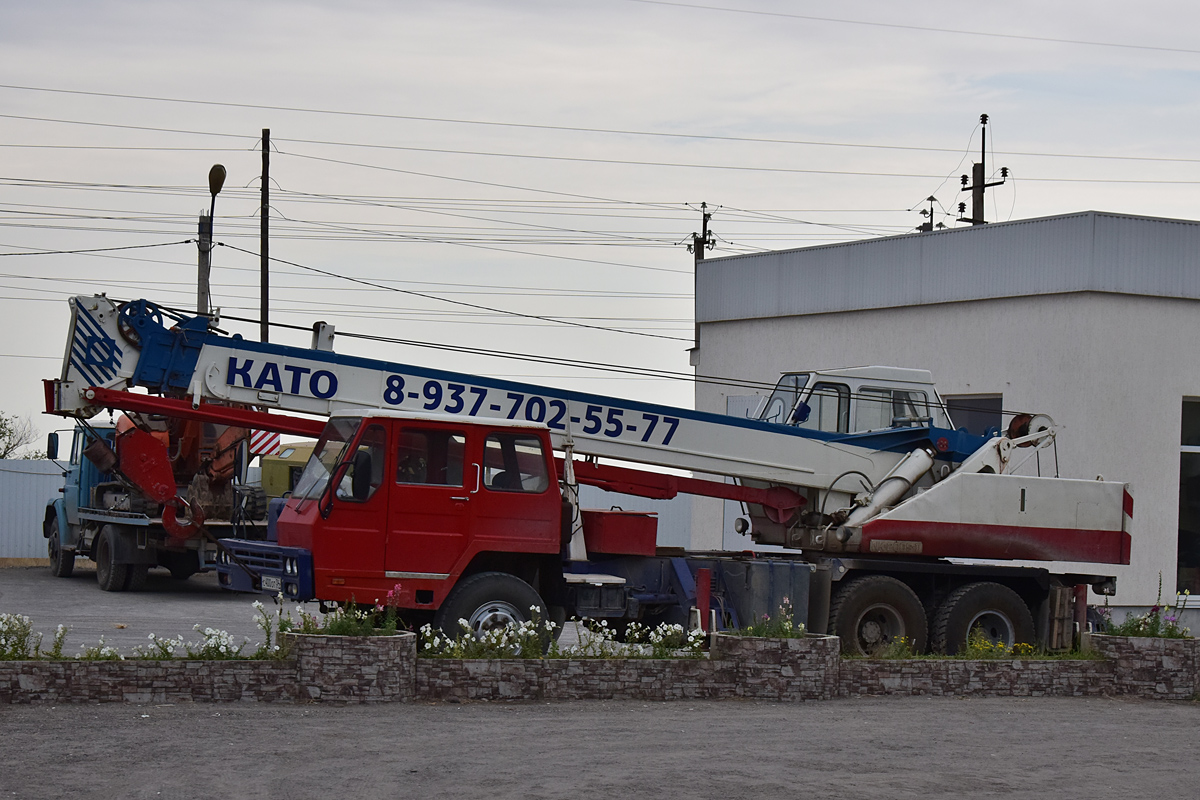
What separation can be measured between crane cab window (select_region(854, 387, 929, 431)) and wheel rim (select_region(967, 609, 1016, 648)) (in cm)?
245

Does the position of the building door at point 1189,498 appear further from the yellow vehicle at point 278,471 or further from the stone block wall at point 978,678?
the yellow vehicle at point 278,471

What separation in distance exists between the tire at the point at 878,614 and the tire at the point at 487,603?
11.9ft

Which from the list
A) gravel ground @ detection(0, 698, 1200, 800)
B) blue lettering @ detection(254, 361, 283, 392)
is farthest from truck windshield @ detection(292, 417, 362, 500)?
gravel ground @ detection(0, 698, 1200, 800)

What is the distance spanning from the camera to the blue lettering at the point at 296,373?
1405 centimetres

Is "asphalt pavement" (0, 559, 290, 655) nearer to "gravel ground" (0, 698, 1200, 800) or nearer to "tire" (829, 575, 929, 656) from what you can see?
"gravel ground" (0, 698, 1200, 800)

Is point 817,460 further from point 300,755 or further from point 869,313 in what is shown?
point 869,313

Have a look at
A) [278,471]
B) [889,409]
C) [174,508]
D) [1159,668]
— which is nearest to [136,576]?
[174,508]

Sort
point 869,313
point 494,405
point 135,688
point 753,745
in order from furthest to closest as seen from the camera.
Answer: point 869,313 → point 494,405 → point 135,688 → point 753,745

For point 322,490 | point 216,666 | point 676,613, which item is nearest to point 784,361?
point 676,613

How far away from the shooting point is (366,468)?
12.7 metres

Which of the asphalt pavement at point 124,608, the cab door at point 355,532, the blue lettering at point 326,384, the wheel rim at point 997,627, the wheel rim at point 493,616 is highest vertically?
the blue lettering at point 326,384

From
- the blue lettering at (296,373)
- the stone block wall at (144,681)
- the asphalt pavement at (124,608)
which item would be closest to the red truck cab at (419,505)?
the blue lettering at (296,373)

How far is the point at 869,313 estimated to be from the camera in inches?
1008

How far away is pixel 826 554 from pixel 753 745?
6057 mm
